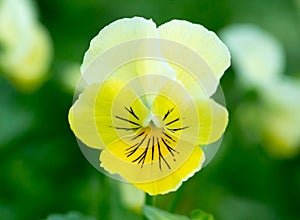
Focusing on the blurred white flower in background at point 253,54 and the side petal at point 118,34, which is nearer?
the side petal at point 118,34

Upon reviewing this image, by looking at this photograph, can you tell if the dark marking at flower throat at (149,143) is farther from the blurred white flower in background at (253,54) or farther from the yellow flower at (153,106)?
the blurred white flower in background at (253,54)

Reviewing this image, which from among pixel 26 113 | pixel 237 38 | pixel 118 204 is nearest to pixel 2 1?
pixel 26 113

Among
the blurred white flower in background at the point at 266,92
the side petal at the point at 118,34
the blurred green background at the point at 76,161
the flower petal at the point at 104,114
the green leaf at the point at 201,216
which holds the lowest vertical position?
the blurred green background at the point at 76,161

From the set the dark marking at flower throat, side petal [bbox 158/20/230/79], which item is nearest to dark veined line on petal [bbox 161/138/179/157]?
the dark marking at flower throat

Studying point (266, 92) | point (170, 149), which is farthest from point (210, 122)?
point (266, 92)

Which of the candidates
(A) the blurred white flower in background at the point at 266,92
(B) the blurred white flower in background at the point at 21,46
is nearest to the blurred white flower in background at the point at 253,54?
(A) the blurred white flower in background at the point at 266,92

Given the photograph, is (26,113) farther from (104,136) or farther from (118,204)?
(104,136)

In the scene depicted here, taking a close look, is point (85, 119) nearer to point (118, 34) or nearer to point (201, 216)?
point (118, 34)
